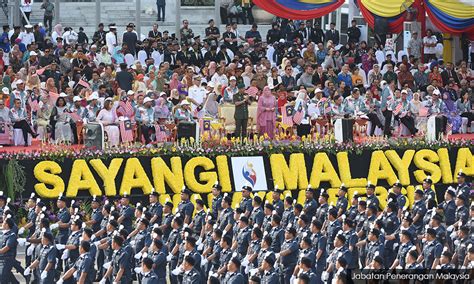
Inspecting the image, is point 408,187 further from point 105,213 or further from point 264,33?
point 264,33

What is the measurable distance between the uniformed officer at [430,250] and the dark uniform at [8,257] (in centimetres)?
750

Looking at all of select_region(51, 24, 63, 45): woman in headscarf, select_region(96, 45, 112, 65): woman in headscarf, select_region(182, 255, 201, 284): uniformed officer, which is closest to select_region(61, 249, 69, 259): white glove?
select_region(182, 255, 201, 284): uniformed officer

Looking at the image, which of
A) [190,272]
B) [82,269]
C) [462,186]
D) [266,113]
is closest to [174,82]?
[266,113]

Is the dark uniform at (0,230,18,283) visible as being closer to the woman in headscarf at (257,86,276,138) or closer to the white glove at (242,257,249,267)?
the white glove at (242,257,249,267)

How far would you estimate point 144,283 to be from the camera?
25.7 meters

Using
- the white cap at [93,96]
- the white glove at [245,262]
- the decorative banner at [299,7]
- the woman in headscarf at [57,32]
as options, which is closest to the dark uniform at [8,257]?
the white glove at [245,262]

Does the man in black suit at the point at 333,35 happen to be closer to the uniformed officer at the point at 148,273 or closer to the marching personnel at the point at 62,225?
the marching personnel at the point at 62,225

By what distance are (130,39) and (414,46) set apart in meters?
8.58

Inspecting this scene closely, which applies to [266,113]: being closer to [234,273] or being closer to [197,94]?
[197,94]

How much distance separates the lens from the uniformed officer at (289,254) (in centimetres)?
2725

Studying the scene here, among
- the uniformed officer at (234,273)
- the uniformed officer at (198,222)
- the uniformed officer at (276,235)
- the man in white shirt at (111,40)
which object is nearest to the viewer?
the uniformed officer at (234,273)

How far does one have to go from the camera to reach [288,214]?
30984 mm

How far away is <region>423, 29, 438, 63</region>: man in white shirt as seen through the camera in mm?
45000

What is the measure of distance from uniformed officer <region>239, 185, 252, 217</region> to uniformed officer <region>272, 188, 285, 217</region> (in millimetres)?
505
